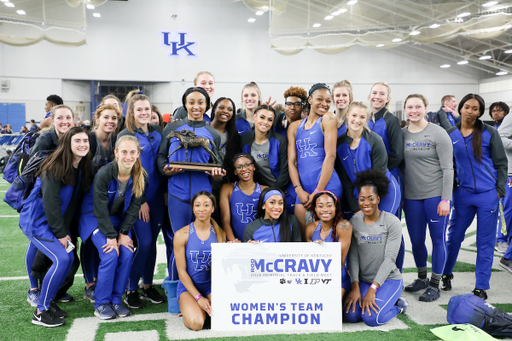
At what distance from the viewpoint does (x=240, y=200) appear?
142 inches

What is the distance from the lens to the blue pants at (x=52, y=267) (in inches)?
126

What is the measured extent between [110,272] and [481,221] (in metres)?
3.31

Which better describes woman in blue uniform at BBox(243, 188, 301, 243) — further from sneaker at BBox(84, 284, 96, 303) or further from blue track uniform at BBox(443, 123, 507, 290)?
blue track uniform at BBox(443, 123, 507, 290)

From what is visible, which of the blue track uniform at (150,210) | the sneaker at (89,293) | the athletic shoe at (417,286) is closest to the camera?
the blue track uniform at (150,210)

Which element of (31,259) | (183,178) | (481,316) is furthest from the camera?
(31,259)

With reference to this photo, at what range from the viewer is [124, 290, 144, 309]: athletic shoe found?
Answer: 3.62 m

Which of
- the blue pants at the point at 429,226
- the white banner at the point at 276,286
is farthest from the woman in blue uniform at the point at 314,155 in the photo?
the blue pants at the point at 429,226

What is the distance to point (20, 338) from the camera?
2.94 m

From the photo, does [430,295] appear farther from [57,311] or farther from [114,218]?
[57,311]

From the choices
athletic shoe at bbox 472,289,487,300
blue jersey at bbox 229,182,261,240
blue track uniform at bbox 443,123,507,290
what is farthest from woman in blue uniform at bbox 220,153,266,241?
athletic shoe at bbox 472,289,487,300

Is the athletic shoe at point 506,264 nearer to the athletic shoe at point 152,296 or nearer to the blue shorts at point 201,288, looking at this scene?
the blue shorts at point 201,288

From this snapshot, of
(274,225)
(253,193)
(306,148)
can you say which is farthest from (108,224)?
(306,148)

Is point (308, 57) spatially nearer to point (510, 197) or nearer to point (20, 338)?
point (510, 197)

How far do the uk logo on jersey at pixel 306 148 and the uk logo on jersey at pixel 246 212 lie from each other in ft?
2.10
